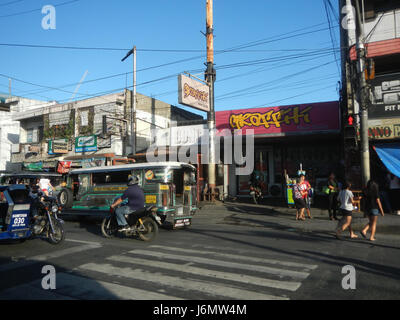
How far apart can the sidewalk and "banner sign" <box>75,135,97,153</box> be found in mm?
12284

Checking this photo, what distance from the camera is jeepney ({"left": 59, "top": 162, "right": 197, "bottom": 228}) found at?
10.7 m

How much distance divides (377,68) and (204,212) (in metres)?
11.5

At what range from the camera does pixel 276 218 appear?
43.8 ft

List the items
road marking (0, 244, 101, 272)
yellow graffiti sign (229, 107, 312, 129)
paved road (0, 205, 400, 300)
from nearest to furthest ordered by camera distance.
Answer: paved road (0, 205, 400, 300), road marking (0, 244, 101, 272), yellow graffiti sign (229, 107, 312, 129)

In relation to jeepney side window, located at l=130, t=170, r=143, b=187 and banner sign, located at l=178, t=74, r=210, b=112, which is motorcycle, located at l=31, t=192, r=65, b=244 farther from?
banner sign, located at l=178, t=74, r=210, b=112

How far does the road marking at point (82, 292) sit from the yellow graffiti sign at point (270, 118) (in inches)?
581

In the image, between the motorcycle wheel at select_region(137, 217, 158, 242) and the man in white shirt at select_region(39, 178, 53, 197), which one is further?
the man in white shirt at select_region(39, 178, 53, 197)

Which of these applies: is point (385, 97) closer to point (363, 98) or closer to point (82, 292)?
point (363, 98)

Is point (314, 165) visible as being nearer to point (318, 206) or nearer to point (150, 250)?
point (318, 206)

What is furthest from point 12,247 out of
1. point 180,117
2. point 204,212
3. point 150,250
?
point 180,117

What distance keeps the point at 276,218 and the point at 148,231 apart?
6607 mm

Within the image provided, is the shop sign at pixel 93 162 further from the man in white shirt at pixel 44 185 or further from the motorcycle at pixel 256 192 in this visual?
the motorcycle at pixel 256 192

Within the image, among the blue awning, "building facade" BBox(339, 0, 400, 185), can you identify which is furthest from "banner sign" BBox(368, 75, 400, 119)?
the blue awning
